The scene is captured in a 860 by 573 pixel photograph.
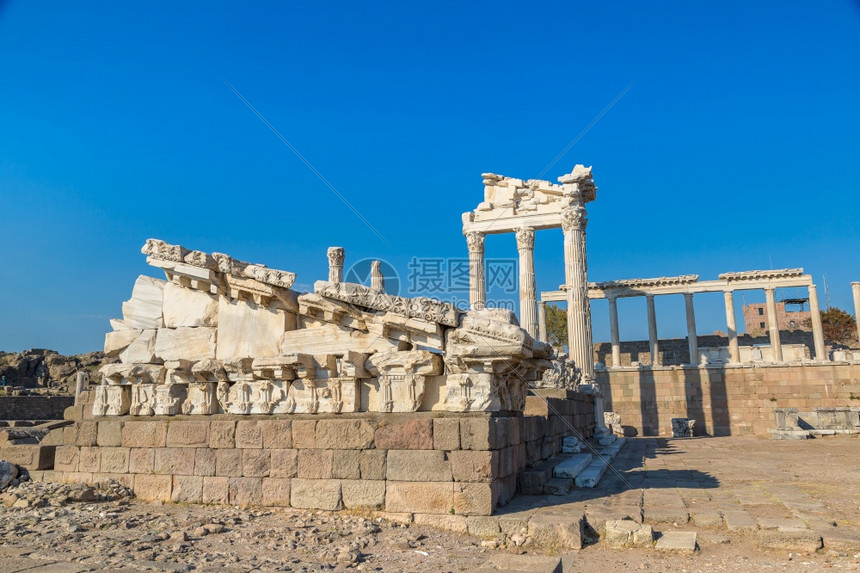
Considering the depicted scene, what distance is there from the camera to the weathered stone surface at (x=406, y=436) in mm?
6156

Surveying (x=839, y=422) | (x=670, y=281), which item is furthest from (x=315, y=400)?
(x=670, y=281)

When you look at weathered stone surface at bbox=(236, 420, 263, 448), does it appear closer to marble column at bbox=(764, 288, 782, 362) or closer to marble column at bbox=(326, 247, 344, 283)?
marble column at bbox=(326, 247, 344, 283)

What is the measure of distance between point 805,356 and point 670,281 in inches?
327

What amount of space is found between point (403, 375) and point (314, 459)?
1245 mm

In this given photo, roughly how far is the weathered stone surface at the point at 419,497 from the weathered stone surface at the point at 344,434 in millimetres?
503

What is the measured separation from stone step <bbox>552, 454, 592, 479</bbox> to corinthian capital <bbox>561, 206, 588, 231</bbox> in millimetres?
12148

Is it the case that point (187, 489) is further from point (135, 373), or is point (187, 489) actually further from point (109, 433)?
point (135, 373)

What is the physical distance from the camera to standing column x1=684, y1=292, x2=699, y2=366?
32688mm

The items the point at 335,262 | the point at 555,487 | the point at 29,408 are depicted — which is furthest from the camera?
the point at 29,408

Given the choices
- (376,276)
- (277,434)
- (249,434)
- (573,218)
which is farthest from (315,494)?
(573,218)

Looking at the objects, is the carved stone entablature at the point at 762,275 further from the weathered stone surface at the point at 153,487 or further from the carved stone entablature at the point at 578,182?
the weathered stone surface at the point at 153,487

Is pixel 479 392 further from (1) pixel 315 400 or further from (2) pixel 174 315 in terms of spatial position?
(2) pixel 174 315

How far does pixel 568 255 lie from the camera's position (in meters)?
21.1

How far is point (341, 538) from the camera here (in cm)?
546
